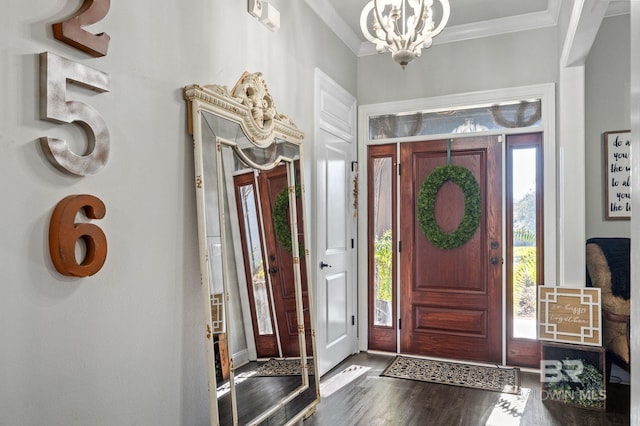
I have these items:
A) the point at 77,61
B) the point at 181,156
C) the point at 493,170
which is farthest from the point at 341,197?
the point at 77,61

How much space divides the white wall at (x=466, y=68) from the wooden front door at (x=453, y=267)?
1.64 feet

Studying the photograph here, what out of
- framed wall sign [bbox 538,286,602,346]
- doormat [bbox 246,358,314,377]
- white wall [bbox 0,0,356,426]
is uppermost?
white wall [bbox 0,0,356,426]

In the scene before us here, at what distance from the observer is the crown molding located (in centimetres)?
373

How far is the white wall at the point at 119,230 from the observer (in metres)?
1.44

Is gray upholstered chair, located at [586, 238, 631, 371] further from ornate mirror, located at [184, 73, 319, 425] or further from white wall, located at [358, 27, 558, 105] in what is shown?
ornate mirror, located at [184, 73, 319, 425]

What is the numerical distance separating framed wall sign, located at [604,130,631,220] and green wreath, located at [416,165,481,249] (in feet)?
3.29

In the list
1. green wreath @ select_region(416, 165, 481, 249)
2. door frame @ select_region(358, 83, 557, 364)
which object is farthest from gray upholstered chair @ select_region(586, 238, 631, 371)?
green wreath @ select_region(416, 165, 481, 249)

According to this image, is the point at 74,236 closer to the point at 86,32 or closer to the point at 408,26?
the point at 86,32

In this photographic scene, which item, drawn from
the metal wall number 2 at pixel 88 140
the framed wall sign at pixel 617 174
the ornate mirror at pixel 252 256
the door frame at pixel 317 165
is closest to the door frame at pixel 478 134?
the door frame at pixel 317 165

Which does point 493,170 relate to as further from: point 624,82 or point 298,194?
point 298,194

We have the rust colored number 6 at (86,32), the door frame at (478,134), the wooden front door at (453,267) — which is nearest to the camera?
the rust colored number 6 at (86,32)

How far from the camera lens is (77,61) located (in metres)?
1.64

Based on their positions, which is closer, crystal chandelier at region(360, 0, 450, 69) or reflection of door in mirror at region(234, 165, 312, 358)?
reflection of door in mirror at region(234, 165, 312, 358)

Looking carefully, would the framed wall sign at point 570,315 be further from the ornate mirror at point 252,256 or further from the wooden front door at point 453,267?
the ornate mirror at point 252,256
